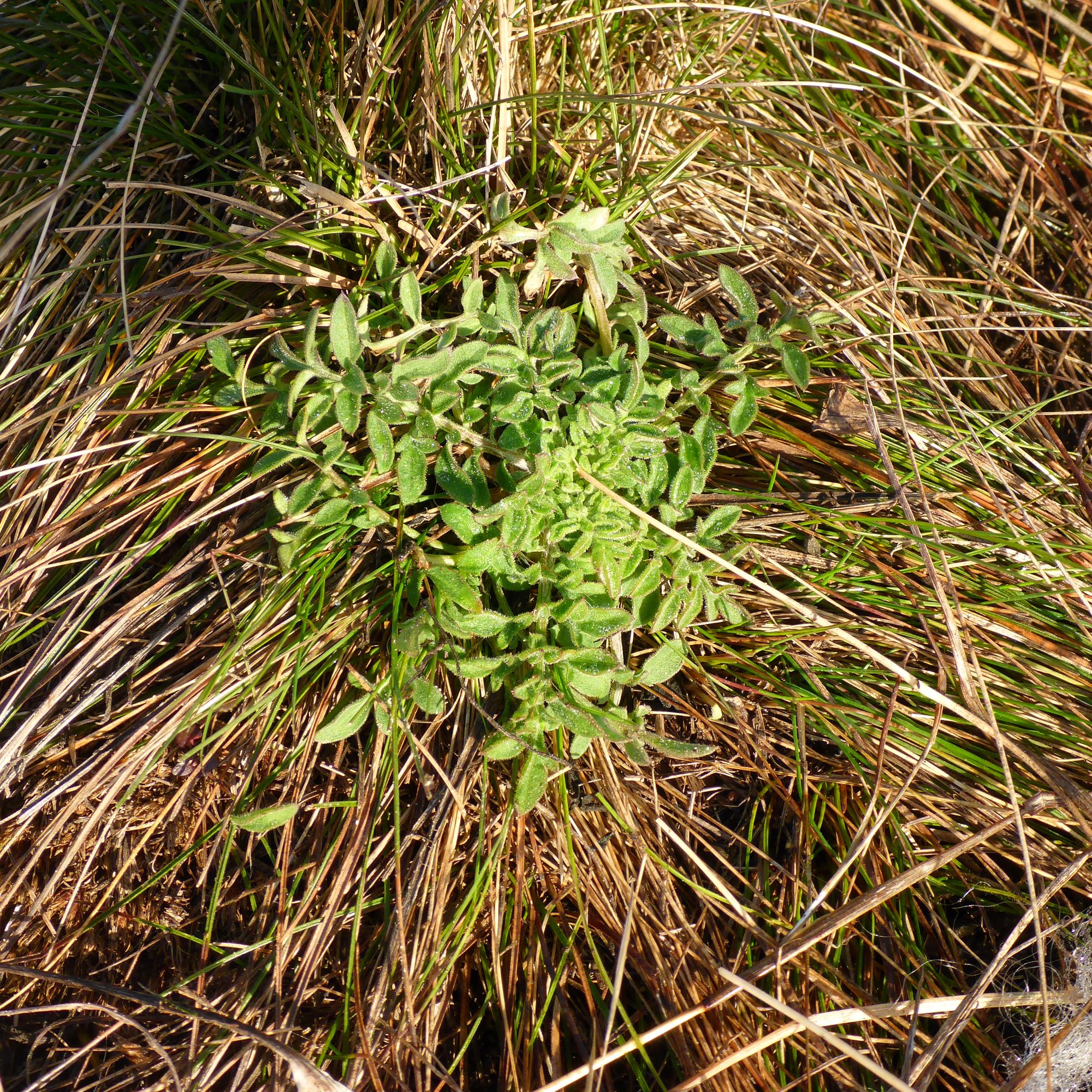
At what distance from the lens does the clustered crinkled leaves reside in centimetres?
152

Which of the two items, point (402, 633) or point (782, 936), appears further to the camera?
point (782, 936)

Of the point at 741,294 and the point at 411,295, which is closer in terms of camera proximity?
the point at 411,295

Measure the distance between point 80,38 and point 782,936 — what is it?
238 centimetres

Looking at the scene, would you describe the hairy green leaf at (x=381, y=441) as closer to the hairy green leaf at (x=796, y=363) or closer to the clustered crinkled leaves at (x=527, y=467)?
the clustered crinkled leaves at (x=527, y=467)

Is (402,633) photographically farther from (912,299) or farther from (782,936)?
(912,299)

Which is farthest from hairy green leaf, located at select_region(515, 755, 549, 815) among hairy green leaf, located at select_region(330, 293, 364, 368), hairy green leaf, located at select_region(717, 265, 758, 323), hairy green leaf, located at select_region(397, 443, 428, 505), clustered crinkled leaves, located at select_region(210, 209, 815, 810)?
hairy green leaf, located at select_region(717, 265, 758, 323)

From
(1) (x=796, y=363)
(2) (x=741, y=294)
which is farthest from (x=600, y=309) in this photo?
(1) (x=796, y=363)

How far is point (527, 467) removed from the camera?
1572mm

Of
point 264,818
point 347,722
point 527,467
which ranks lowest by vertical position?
point 264,818

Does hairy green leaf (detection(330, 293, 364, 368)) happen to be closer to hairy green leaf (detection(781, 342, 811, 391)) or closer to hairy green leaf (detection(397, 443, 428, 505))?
hairy green leaf (detection(397, 443, 428, 505))

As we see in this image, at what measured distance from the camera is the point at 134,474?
1.71 metres

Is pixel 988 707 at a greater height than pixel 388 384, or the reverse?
pixel 388 384

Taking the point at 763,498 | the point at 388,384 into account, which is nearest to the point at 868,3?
the point at 763,498

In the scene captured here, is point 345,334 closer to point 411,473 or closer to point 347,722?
point 411,473
